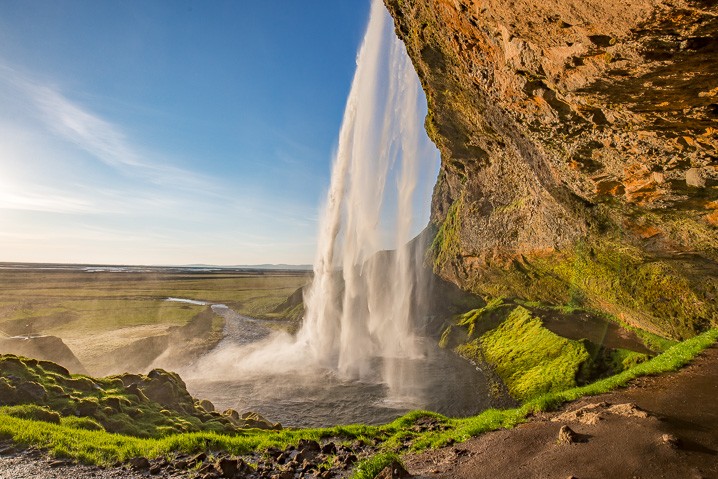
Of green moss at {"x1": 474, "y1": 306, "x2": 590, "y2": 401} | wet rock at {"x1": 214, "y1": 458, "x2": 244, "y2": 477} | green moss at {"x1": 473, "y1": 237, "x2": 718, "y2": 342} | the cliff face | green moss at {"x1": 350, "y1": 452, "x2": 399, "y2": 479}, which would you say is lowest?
green moss at {"x1": 474, "y1": 306, "x2": 590, "y2": 401}

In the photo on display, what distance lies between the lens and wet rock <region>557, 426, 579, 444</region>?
735cm

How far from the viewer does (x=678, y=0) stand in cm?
476

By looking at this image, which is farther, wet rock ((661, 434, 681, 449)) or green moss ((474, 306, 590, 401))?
green moss ((474, 306, 590, 401))

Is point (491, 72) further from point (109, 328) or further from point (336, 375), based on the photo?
point (109, 328)

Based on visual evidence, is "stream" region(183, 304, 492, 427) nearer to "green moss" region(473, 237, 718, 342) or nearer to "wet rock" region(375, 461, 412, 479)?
"green moss" region(473, 237, 718, 342)

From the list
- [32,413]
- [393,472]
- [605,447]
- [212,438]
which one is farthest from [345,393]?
[605,447]

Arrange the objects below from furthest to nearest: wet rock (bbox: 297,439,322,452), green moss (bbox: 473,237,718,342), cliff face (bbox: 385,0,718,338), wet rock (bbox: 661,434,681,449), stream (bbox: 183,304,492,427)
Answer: stream (bbox: 183,304,492,427)
green moss (bbox: 473,237,718,342)
wet rock (bbox: 297,439,322,452)
wet rock (bbox: 661,434,681,449)
cliff face (bbox: 385,0,718,338)

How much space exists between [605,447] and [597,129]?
8.44 meters

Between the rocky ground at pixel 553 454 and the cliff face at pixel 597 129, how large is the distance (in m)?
6.42

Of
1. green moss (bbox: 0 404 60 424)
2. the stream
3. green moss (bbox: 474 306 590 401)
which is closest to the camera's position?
green moss (bbox: 0 404 60 424)

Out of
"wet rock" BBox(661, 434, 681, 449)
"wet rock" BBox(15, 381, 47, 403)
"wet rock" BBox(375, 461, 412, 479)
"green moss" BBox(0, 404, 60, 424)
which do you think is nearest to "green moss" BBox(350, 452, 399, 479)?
"wet rock" BBox(375, 461, 412, 479)

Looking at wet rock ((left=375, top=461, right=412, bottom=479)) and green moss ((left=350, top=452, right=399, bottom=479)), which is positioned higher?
wet rock ((left=375, top=461, right=412, bottom=479))

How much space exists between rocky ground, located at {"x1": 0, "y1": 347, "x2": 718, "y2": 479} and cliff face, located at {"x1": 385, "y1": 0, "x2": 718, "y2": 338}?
253 inches

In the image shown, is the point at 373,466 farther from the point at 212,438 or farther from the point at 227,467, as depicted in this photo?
the point at 212,438
